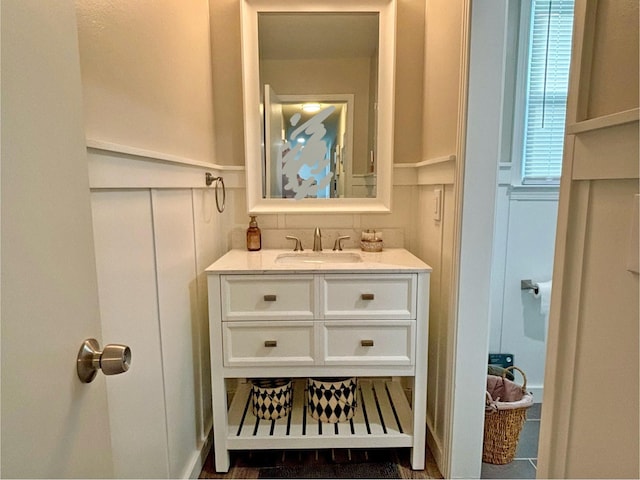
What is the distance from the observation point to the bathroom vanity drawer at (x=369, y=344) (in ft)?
4.81

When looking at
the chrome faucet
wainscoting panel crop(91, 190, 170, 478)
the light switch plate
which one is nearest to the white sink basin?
the chrome faucet

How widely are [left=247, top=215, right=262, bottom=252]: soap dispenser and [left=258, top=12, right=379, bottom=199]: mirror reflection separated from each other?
0.59ft

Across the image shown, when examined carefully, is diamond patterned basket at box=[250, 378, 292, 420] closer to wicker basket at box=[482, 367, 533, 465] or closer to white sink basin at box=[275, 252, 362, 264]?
white sink basin at box=[275, 252, 362, 264]

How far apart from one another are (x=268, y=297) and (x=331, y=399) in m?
0.57

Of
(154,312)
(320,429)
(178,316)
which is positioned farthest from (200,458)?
(154,312)

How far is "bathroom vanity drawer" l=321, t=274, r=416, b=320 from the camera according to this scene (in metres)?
1.45

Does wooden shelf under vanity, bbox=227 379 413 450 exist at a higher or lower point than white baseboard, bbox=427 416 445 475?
higher

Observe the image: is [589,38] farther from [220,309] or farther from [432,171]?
[220,309]

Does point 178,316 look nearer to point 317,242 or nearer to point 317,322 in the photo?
point 317,322

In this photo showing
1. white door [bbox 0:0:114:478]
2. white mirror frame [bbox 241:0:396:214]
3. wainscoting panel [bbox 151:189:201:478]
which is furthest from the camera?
white mirror frame [bbox 241:0:396:214]

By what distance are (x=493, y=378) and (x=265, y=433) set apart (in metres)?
1.08

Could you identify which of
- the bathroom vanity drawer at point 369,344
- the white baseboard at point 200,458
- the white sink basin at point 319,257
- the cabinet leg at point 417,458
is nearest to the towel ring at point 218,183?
the white sink basin at point 319,257

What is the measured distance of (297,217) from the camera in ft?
6.41

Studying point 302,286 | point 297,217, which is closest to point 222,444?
point 302,286
